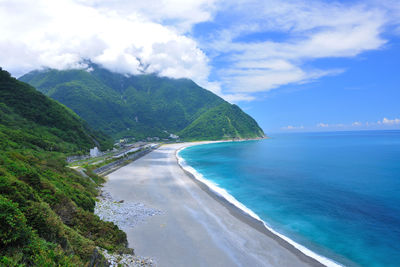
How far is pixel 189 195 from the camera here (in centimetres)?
3262

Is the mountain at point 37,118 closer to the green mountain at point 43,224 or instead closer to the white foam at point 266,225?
the green mountain at point 43,224

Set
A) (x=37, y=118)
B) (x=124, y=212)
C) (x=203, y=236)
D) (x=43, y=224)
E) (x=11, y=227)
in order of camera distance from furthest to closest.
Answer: (x=37, y=118) < (x=124, y=212) < (x=203, y=236) < (x=43, y=224) < (x=11, y=227)

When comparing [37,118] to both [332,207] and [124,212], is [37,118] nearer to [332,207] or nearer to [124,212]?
[124,212]

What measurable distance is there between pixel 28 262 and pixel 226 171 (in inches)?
1998

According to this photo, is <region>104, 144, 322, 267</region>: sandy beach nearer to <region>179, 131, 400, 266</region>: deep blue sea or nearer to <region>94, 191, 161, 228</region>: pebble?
<region>94, 191, 161, 228</region>: pebble

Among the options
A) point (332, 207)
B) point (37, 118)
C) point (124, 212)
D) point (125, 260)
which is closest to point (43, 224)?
point (125, 260)

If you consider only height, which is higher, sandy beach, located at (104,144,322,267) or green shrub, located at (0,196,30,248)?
green shrub, located at (0,196,30,248)

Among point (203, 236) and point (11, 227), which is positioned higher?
point (11, 227)

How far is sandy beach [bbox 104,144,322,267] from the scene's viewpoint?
16.1 metres

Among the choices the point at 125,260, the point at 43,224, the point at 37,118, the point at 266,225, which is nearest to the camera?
the point at 43,224

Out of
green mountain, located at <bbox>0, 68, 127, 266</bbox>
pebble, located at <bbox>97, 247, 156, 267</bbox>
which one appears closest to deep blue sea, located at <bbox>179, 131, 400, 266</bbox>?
pebble, located at <bbox>97, 247, 156, 267</bbox>

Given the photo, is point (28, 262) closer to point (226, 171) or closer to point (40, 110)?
point (226, 171)

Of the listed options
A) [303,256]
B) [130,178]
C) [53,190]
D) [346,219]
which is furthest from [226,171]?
[53,190]

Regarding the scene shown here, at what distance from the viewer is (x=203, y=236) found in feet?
64.1
